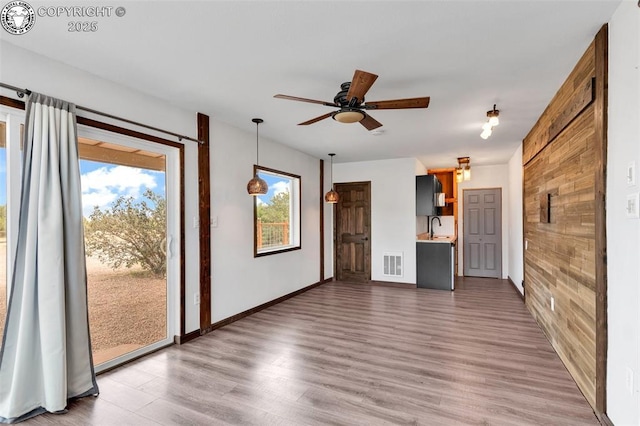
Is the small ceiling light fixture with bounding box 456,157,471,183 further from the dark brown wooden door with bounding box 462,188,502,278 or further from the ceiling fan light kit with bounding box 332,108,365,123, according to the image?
the ceiling fan light kit with bounding box 332,108,365,123

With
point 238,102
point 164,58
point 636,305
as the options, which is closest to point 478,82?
point 636,305

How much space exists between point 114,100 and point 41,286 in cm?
169

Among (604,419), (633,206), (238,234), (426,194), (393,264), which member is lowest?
(604,419)

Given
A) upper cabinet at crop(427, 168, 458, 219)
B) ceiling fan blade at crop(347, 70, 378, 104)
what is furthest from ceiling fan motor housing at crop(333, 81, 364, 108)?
upper cabinet at crop(427, 168, 458, 219)

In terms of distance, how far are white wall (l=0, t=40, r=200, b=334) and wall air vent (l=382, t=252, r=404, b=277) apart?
399 cm

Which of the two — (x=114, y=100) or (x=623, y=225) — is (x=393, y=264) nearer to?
(x=623, y=225)

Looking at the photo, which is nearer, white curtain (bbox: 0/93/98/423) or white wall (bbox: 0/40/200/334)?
white curtain (bbox: 0/93/98/423)

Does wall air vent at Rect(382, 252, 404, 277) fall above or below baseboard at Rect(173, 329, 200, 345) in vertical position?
above

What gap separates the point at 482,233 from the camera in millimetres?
7418

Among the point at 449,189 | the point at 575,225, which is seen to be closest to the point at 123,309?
the point at 575,225

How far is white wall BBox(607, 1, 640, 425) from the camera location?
68.4 inches

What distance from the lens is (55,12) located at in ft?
6.51

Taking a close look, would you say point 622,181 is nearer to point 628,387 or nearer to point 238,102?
point 628,387

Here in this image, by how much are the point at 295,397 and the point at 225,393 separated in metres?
0.56
